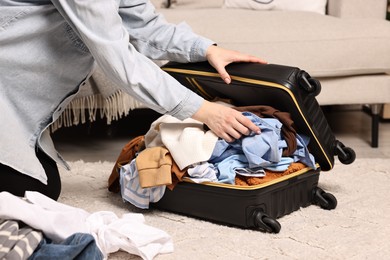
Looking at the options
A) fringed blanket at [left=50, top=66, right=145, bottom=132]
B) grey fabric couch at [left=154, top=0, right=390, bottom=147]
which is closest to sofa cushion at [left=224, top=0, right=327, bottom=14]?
grey fabric couch at [left=154, top=0, right=390, bottom=147]

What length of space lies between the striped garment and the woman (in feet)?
0.79

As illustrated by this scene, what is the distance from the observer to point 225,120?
1715 millimetres

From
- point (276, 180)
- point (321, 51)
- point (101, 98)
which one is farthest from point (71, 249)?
point (321, 51)

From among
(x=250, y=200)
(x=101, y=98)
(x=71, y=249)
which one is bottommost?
(x=101, y=98)

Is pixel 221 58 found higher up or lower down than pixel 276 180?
higher up

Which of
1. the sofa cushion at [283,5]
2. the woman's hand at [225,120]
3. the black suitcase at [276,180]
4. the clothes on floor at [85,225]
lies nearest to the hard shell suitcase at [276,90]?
the black suitcase at [276,180]

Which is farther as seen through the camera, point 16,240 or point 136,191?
point 136,191

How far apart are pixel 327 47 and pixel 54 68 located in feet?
3.51

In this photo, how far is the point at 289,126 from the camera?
177cm

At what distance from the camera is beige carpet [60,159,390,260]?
1.59m

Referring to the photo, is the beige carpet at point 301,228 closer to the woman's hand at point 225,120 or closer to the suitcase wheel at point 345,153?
the suitcase wheel at point 345,153

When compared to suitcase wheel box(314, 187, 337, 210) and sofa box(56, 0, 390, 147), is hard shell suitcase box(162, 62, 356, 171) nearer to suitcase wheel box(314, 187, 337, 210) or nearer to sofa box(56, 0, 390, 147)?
suitcase wheel box(314, 187, 337, 210)

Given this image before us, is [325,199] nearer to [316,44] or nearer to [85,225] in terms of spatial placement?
[85,225]

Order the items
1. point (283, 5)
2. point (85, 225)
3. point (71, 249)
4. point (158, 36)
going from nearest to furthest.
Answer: point (71, 249) < point (85, 225) < point (158, 36) < point (283, 5)
